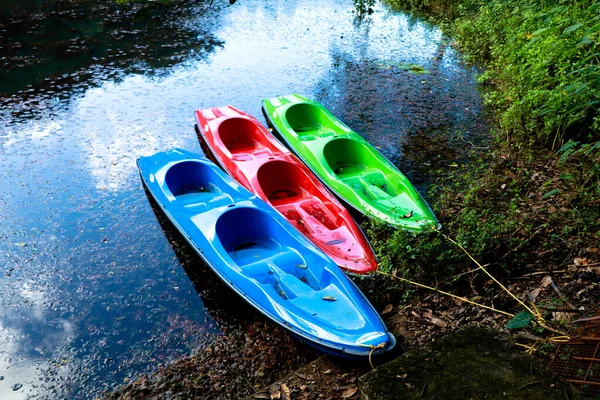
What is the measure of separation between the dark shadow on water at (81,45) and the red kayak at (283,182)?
2.39m

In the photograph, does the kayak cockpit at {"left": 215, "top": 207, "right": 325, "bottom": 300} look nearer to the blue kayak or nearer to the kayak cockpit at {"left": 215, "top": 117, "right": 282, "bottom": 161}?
the blue kayak

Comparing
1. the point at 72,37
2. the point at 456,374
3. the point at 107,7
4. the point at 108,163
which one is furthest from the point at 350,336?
the point at 107,7

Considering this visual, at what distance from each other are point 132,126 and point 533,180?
4.76 m

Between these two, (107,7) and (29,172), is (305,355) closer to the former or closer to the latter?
(29,172)

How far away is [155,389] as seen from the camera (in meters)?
2.92

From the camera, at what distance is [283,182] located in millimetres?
4793

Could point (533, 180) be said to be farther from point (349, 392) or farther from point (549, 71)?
point (349, 392)

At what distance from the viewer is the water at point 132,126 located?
3408mm

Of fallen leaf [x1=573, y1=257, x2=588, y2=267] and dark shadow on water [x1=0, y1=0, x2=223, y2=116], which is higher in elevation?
fallen leaf [x1=573, y1=257, x2=588, y2=267]

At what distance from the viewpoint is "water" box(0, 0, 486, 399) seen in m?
3.41

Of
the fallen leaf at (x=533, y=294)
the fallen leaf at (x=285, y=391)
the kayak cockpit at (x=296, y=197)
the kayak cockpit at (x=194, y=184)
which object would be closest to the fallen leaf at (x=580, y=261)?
the fallen leaf at (x=533, y=294)

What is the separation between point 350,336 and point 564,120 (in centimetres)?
317

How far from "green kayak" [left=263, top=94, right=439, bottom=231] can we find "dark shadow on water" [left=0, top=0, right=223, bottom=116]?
8.15 ft

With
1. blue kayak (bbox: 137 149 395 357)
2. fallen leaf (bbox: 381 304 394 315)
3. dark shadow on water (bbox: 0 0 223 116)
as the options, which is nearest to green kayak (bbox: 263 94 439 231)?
fallen leaf (bbox: 381 304 394 315)
